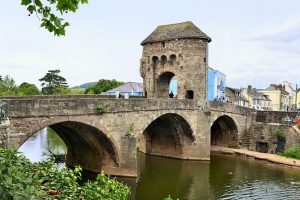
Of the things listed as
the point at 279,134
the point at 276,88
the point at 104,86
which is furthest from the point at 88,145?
the point at 276,88

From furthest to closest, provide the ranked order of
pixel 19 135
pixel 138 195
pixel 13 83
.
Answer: pixel 13 83
pixel 138 195
pixel 19 135

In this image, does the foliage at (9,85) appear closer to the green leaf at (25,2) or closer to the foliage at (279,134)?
the foliage at (279,134)

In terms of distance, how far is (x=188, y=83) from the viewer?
3306cm

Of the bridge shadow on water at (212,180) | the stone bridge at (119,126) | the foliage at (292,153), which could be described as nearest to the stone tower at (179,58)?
the stone bridge at (119,126)

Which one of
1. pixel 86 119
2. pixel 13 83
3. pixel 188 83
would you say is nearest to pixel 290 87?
pixel 13 83

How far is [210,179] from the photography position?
26516mm

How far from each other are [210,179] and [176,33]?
13277 millimetres

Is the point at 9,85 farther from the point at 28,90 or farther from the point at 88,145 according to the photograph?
the point at 88,145

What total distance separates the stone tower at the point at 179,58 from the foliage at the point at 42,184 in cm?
2515

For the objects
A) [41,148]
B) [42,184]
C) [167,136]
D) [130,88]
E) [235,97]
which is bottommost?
[41,148]

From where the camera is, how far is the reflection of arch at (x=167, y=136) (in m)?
32.1

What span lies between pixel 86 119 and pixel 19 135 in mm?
4269

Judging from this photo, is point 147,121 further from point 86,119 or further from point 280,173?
point 280,173

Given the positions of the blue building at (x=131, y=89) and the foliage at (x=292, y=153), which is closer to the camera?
the foliage at (x=292, y=153)
